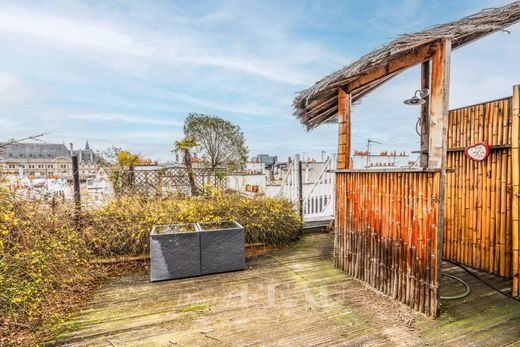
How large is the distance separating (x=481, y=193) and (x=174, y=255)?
4.23 metres

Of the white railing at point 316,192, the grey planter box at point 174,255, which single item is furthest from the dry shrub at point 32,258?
the white railing at point 316,192

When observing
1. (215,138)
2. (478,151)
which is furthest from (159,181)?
(215,138)

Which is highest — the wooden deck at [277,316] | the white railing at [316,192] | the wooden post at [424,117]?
the wooden post at [424,117]

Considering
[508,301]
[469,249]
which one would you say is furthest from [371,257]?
[469,249]

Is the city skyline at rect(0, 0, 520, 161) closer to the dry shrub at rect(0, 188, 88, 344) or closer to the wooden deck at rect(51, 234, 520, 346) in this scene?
the dry shrub at rect(0, 188, 88, 344)

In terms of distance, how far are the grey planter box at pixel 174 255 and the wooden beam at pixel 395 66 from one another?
115 inches

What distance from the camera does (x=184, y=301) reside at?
9.24 ft

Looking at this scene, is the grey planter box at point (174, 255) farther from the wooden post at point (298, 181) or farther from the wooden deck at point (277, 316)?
the wooden post at point (298, 181)

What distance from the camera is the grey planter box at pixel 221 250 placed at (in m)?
3.58

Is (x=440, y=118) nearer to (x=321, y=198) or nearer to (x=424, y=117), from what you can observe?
(x=424, y=117)

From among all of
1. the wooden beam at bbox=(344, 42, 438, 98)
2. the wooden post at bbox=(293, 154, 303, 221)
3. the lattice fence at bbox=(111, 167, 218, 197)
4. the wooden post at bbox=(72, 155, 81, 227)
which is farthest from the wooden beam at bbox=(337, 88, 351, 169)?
the wooden post at bbox=(72, 155, 81, 227)

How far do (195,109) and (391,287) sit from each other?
37.3 feet

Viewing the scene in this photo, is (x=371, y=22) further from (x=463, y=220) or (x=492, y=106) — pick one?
(x=463, y=220)

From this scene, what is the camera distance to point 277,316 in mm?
2479
